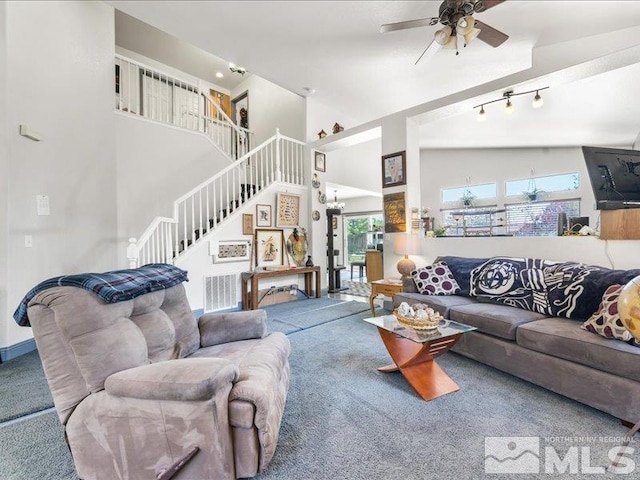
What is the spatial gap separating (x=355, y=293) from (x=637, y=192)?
444 centimetres

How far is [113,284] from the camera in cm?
152

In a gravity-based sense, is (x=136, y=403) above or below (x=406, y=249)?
below

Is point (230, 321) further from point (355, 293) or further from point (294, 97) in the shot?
point (294, 97)

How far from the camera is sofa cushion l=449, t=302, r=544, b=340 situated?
7.93ft

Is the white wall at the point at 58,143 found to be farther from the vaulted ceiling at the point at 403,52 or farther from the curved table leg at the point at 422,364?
the curved table leg at the point at 422,364

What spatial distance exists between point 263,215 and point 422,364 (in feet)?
Answer: 11.8

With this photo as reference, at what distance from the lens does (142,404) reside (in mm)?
1289

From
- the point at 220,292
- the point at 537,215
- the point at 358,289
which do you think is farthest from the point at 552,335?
the point at 537,215

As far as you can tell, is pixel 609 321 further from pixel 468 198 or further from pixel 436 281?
pixel 468 198

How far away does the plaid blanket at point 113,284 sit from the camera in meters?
1.38

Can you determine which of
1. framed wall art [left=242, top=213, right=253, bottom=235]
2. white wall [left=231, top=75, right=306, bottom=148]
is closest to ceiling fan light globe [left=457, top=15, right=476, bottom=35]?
framed wall art [left=242, top=213, right=253, bottom=235]

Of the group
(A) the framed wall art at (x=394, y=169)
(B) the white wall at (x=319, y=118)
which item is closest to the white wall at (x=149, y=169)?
(B) the white wall at (x=319, y=118)

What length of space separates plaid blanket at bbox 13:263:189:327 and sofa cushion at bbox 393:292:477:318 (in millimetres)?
2475

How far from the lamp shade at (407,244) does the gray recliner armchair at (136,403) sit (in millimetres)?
2939
